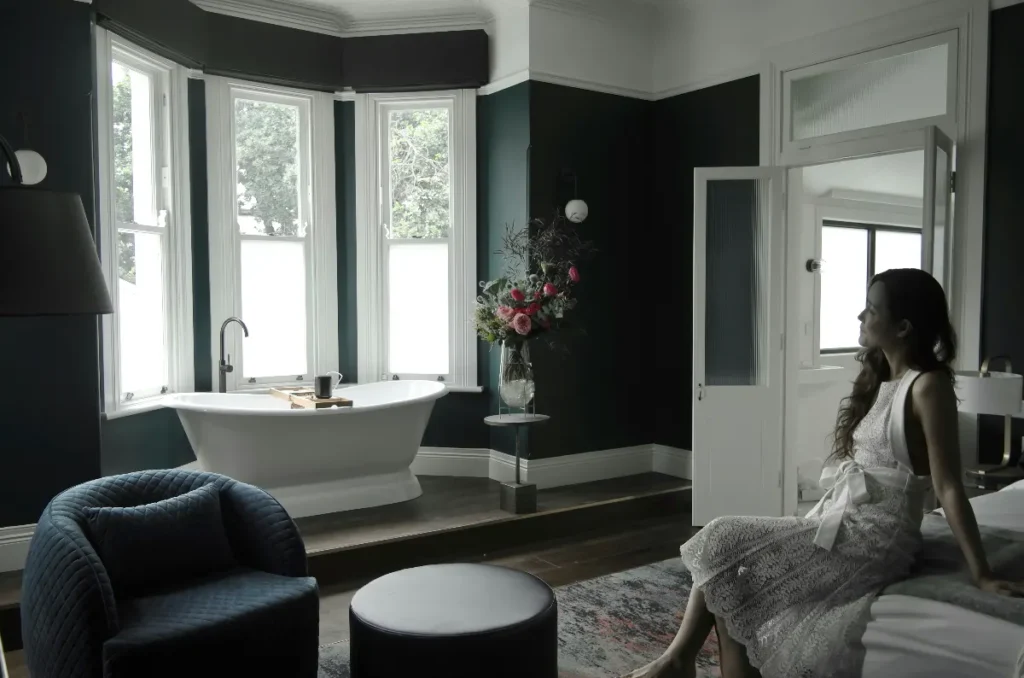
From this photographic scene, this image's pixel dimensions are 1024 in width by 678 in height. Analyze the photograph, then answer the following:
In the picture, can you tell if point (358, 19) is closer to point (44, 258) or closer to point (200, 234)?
point (200, 234)

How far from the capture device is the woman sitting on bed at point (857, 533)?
188 centimetres

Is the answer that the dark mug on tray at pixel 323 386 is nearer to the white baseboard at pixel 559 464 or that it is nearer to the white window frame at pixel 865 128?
the white baseboard at pixel 559 464

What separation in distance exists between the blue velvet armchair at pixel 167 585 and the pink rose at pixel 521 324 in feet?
6.05

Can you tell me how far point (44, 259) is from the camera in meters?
1.66

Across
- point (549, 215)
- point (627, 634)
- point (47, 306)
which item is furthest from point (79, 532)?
point (549, 215)

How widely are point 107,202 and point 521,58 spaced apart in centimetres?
252

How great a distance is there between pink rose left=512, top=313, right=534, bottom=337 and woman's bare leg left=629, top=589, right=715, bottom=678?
2.23 metres

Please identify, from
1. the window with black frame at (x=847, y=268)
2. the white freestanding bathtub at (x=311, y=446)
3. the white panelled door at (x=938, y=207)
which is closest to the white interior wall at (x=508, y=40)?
the white freestanding bathtub at (x=311, y=446)

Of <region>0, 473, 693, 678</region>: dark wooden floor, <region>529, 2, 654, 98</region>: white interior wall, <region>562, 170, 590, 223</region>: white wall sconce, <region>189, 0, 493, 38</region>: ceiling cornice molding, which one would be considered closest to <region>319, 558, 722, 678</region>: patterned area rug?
<region>0, 473, 693, 678</region>: dark wooden floor

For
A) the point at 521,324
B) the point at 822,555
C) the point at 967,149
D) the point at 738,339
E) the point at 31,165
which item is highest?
the point at 967,149

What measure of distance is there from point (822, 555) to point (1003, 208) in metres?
2.61

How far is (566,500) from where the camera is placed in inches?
188

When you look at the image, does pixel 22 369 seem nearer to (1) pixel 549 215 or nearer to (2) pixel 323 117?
(2) pixel 323 117

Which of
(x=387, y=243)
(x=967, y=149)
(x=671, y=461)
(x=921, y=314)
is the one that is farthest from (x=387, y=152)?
Result: (x=921, y=314)
